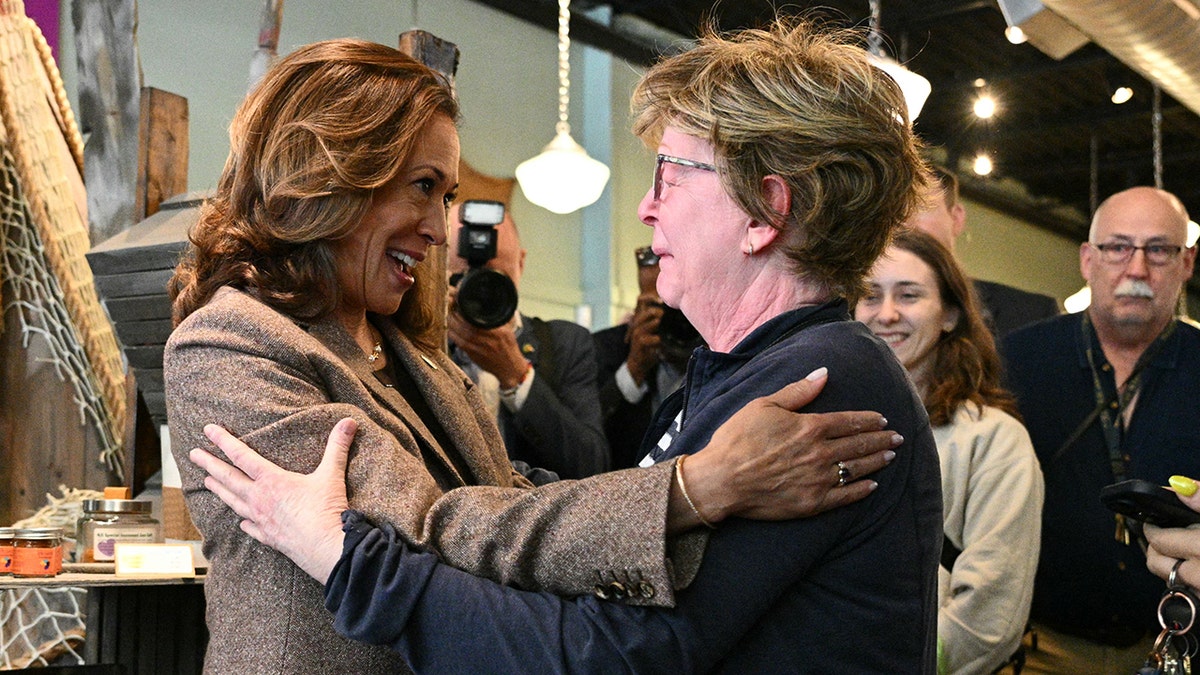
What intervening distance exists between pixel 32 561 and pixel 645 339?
184cm

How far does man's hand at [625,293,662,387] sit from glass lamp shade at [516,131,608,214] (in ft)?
5.80

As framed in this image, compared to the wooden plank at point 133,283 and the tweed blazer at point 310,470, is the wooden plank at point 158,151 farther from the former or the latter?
the tweed blazer at point 310,470

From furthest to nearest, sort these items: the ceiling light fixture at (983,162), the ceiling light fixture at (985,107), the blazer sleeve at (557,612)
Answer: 1. the ceiling light fixture at (985,107)
2. the ceiling light fixture at (983,162)
3. the blazer sleeve at (557,612)

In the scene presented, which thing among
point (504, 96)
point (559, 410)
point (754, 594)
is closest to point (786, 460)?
point (754, 594)

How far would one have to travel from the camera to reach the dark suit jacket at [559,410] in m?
2.87

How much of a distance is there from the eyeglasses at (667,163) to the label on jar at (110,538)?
3.80 feet

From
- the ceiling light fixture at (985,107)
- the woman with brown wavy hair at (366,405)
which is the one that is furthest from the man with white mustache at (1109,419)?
the ceiling light fixture at (985,107)

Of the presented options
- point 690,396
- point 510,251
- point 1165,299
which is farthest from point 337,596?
point 1165,299

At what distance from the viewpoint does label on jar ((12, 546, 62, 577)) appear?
1.79 meters

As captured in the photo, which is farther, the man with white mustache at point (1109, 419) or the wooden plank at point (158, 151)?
the man with white mustache at point (1109, 419)

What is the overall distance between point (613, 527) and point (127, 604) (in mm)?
1134

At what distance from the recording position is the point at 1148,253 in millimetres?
3168

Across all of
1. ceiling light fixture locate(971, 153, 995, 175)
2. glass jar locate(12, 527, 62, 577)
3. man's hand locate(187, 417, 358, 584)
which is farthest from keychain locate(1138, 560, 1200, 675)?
ceiling light fixture locate(971, 153, 995, 175)

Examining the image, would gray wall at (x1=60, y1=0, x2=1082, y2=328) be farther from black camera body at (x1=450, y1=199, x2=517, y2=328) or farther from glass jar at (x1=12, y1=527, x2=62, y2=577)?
glass jar at (x1=12, y1=527, x2=62, y2=577)
